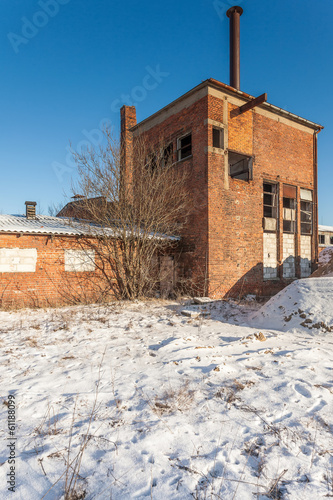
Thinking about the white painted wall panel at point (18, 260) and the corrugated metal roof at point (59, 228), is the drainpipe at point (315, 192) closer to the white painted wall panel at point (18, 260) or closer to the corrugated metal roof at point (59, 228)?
the corrugated metal roof at point (59, 228)

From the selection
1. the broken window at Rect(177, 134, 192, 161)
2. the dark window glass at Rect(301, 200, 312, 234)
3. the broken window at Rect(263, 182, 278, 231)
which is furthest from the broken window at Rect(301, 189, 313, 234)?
the broken window at Rect(177, 134, 192, 161)

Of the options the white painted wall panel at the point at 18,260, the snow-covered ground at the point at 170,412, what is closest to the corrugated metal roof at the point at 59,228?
the white painted wall panel at the point at 18,260

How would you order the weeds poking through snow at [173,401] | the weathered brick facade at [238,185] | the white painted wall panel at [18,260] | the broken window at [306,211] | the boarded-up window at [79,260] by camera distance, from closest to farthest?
the weeds poking through snow at [173,401] → the white painted wall panel at [18,260] → the boarded-up window at [79,260] → the weathered brick facade at [238,185] → the broken window at [306,211]

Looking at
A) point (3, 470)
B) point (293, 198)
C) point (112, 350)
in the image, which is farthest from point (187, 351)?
point (293, 198)

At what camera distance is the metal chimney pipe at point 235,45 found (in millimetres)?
13414

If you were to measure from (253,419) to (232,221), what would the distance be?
9.21m

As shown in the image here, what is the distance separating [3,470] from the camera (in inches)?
86.7

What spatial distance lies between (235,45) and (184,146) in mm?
6248

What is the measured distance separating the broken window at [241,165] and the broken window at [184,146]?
1923 mm

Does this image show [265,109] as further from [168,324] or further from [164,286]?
[168,324]

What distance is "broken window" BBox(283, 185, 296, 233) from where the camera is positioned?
1365 centimetres

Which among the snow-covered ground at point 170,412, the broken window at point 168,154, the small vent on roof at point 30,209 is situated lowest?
→ the snow-covered ground at point 170,412

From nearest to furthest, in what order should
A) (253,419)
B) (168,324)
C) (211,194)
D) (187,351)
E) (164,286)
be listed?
(253,419)
(187,351)
(168,324)
(211,194)
(164,286)

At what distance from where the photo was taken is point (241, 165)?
12914 millimetres
